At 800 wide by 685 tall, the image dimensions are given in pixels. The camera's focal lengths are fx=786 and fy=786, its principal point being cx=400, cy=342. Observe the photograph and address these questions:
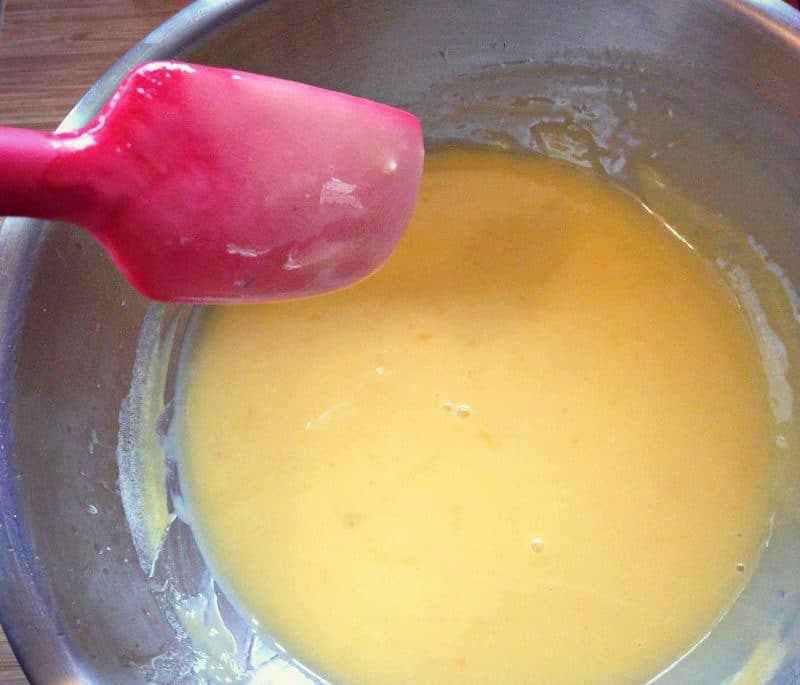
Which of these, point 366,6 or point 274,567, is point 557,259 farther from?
point 274,567

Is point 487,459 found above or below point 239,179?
below

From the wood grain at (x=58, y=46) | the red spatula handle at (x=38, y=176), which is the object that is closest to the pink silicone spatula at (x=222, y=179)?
the red spatula handle at (x=38, y=176)

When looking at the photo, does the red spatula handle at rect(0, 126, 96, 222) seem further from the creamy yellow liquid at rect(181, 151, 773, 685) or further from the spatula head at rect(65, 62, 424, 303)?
the creamy yellow liquid at rect(181, 151, 773, 685)

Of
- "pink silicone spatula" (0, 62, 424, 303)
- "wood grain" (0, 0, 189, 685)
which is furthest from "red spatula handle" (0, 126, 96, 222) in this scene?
"wood grain" (0, 0, 189, 685)

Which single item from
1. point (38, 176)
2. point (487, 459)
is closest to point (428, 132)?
point (487, 459)

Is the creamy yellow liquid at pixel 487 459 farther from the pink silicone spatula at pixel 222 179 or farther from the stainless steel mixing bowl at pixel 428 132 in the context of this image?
the pink silicone spatula at pixel 222 179

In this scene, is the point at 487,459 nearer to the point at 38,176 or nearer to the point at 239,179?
A: the point at 239,179
